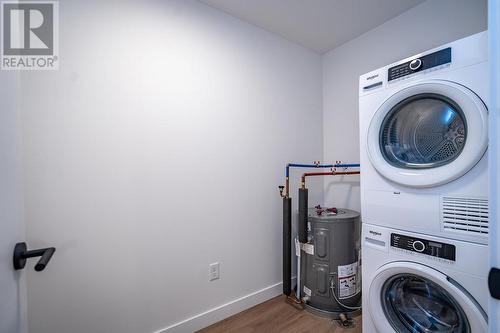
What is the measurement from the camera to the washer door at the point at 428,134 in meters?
Answer: 0.86

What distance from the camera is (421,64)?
1.02 m

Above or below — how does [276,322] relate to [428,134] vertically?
below

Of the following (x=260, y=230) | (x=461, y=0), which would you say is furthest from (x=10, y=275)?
(x=461, y=0)

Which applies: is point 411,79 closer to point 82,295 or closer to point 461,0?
point 461,0

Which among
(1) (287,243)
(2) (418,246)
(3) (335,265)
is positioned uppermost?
(2) (418,246)

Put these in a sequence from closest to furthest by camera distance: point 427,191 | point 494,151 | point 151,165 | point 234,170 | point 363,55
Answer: point 494,151, point 427,191, point 151,165, point 234,170, point 363,55

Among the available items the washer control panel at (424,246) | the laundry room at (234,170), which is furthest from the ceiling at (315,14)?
the washer control panel at (424,246)

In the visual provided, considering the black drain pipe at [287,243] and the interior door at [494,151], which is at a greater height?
the interior door at [494,151]

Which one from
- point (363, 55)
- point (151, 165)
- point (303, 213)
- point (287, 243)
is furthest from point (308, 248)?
point (363, 55)

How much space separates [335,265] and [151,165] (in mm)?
1516

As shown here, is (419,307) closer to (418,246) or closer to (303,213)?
(418,246)

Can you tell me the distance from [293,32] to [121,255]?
223cm

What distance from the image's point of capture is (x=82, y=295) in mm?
1172

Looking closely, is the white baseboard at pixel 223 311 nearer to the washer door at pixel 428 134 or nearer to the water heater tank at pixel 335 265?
the water heater tank at pixel 335 265
